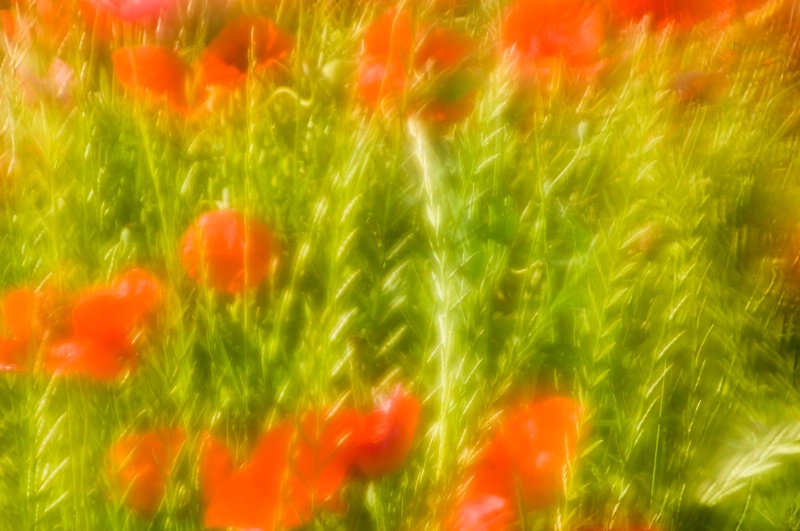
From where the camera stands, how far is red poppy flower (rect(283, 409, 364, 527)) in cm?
32

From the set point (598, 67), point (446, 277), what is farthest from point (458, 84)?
point (446, 277)

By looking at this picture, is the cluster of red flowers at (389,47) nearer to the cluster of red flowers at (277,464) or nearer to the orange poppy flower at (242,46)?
the orange poppy flower at (242,46)

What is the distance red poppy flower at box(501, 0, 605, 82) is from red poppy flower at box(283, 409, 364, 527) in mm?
226

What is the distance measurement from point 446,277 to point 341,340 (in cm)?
5

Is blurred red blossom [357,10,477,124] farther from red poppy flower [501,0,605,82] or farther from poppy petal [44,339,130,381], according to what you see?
poppy petal [44,339,130,381]

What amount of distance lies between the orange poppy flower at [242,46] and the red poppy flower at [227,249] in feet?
0.47

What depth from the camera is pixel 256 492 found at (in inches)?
13.1

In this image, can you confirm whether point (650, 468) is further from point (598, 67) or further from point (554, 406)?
point (598, 67)

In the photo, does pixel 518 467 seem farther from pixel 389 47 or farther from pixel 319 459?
pixel 389 47

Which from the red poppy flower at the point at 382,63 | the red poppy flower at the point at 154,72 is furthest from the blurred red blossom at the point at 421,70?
the red poppy flower at the point at 154,72

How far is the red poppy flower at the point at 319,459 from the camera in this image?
1.05 ft

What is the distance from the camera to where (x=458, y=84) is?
51 centimetres

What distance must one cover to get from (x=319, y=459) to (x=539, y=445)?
3.4 inches

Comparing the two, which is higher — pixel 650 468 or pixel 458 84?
pixel 458 84
